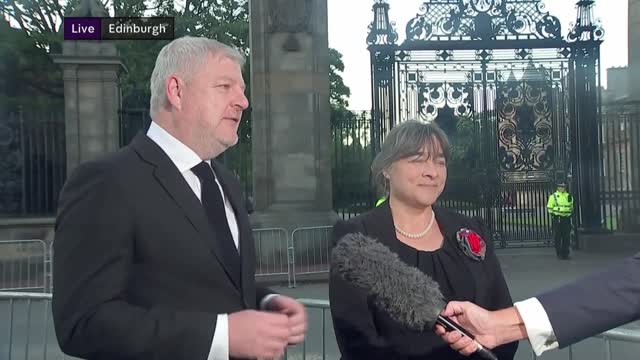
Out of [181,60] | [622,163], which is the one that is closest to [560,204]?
[622,163]

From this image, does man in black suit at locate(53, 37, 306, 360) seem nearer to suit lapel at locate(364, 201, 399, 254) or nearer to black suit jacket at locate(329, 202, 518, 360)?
black suit jacket at locate(329, 202, 518, 360)

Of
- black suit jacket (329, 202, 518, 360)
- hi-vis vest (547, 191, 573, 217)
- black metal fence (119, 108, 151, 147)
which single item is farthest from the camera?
hi-vis vest (547, 191, 573, 217)

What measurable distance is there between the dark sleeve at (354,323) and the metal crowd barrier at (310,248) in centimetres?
815

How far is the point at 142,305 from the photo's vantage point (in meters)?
1.77

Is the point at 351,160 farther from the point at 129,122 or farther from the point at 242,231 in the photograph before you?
the point at 242,231

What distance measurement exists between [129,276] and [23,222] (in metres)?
10.7

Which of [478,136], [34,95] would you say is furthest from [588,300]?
[34,95]

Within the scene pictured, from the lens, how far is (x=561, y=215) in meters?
12.9

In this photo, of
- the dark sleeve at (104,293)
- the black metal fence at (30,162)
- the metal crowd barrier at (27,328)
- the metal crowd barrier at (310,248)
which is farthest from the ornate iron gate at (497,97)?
the dark sleeve at (104,293)

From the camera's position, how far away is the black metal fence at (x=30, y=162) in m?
11.5

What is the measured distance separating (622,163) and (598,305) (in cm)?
1356

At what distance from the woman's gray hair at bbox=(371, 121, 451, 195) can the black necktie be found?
102 centimetres

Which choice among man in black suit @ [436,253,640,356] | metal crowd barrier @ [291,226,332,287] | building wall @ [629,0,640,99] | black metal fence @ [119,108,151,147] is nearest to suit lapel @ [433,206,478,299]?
man in black suit @ [436,253,640,356]

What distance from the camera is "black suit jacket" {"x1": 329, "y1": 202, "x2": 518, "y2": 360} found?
99.3 inches
